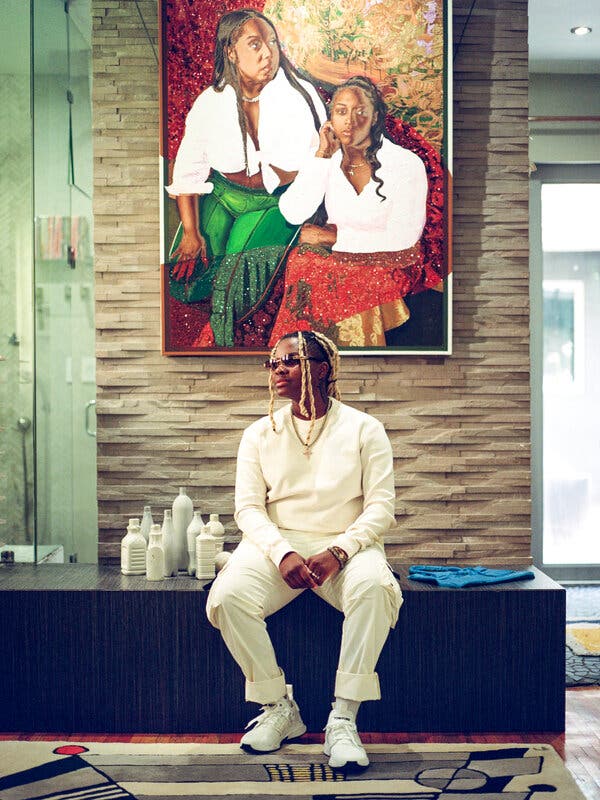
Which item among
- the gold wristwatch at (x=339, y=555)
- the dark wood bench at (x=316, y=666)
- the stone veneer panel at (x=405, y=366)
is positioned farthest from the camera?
the stone veneer panel at (x=405, y=366)

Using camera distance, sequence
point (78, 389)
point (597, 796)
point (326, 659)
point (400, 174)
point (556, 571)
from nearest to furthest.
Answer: point (597, 796) → point (326, 659) → point (400, 174) → point (78, 389) → point (556, 571)

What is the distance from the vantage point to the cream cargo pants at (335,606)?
8.08 feet

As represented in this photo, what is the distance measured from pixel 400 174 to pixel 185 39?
905mm

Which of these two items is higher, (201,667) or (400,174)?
(400,174)

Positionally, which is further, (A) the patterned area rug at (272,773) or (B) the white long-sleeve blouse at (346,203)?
(B) the white long-sleeve blouse at (346,203)

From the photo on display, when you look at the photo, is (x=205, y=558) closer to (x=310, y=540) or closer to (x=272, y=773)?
(x=310, y=540)

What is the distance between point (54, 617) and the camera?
9.05 feet

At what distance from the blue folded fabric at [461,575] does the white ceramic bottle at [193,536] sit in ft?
2.31

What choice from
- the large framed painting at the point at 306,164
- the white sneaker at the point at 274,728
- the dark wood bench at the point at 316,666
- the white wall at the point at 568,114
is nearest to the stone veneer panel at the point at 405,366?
the large framed painting at the point at 306,164

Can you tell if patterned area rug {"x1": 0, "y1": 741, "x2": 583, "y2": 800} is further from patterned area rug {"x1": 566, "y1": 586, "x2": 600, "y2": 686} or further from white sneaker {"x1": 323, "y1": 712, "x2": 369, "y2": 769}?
patterned area rug {"x1": 566, "y1": 586, "x2": 600, "y2": 686}

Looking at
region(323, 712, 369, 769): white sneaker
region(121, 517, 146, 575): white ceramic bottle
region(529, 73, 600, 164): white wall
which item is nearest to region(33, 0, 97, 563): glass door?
region(121, 517, 146, 575): white ceramic bottle

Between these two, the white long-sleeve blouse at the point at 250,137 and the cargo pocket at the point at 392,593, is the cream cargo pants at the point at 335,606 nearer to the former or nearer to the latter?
the cargo pocket at the point at 392,593

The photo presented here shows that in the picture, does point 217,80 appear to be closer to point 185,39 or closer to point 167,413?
point 185,39

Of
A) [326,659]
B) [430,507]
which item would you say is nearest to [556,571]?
[430,507]
